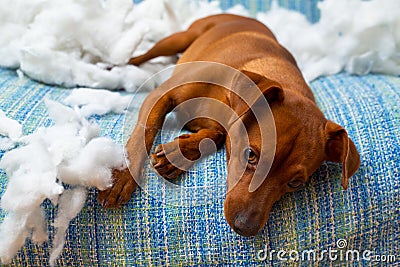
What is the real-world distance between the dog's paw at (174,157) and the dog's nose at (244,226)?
0.90ft

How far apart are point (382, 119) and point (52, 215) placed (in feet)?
4.00

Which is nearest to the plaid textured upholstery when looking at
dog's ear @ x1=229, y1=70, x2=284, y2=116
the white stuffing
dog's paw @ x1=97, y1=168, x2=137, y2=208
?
dog's paw @ x1=97, y1=168, x2=137, y2=208

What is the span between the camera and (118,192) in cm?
162

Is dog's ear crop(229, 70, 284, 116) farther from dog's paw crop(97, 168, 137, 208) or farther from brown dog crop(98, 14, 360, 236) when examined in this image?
dog's paw crop(97, 168, 137, 208)

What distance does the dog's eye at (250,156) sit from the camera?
165 centimetres

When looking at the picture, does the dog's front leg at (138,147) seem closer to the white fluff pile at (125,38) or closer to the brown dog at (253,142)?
the brown dog at (253,142)

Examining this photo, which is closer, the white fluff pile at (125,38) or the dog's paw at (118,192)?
the dog's paw at (118,192)

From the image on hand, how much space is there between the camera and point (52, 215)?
159 cm

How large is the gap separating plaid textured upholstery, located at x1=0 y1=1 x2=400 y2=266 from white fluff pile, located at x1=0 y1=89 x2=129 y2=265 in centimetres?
5

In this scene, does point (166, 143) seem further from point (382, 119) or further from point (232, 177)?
point (382, 119)

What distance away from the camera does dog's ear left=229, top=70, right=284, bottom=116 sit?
1658mm

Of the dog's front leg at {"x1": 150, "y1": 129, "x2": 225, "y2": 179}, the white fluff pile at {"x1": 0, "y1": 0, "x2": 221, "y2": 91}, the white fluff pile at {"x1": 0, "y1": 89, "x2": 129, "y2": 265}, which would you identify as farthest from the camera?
the white fluff pile at {"x1": 0, "y1": 0, "x2": 221, "y2": 91}

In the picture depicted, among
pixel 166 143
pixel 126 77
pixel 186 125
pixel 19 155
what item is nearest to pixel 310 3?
pixel 126 77

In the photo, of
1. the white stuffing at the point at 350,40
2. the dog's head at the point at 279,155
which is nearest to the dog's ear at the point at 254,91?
the dog's head at the point at 279,155
